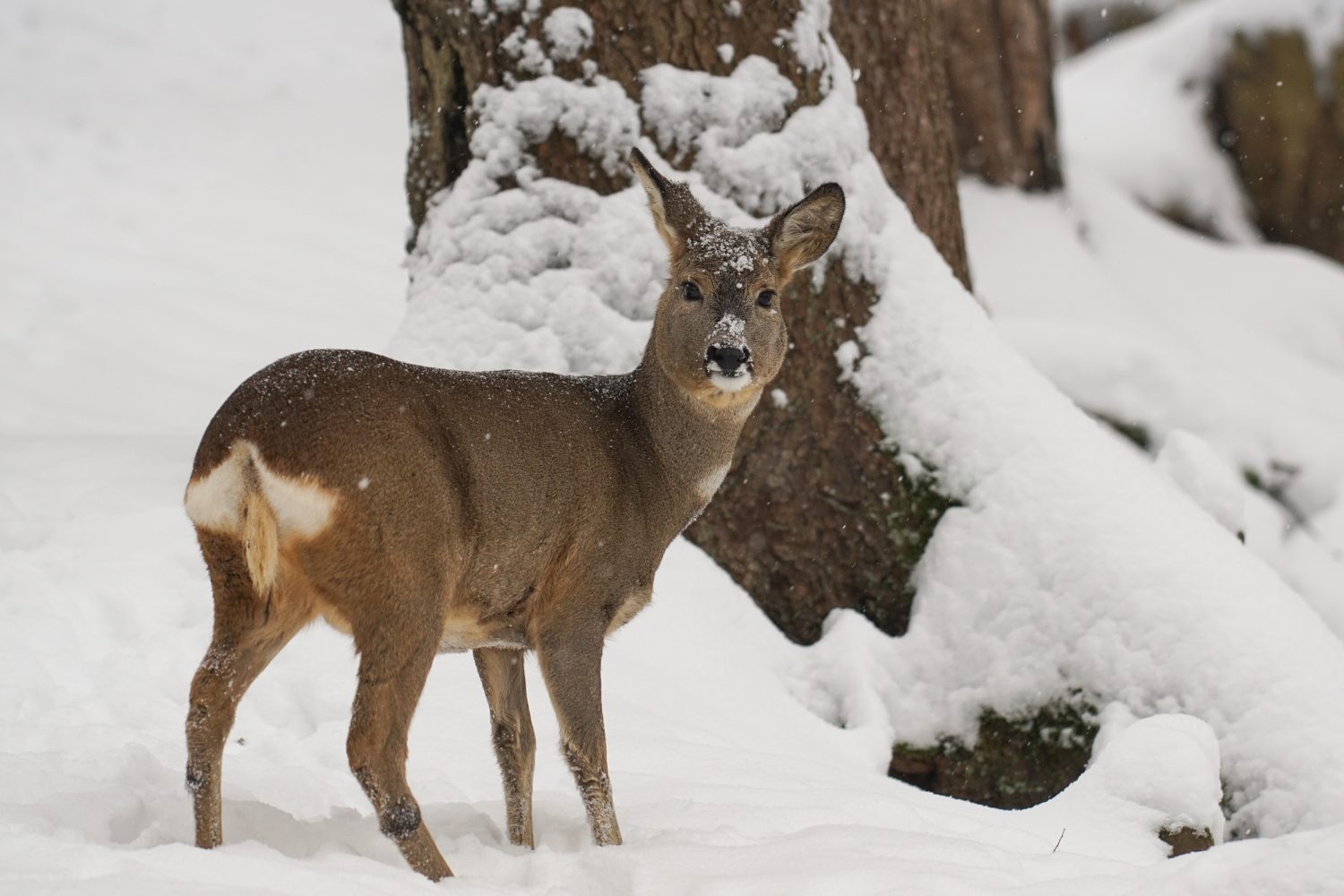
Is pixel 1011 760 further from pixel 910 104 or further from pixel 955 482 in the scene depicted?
pixel 910 104

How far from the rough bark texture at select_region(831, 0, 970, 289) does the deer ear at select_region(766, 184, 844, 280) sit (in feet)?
6.45

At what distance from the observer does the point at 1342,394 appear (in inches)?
396

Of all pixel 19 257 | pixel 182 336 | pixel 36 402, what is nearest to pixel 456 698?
pixel 36 402

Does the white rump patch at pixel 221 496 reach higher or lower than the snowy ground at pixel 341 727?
higher

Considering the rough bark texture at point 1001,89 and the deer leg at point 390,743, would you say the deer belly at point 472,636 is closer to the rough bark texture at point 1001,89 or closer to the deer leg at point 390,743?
the deer leg at point 390,743

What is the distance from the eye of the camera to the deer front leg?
377cm

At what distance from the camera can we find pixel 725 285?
4.18 m

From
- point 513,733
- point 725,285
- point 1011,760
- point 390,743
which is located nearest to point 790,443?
point 1011,760

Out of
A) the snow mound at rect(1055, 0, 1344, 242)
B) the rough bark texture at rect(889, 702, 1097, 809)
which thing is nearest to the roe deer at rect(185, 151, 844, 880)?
the rough bark texture at rect(889, 702, 1097, 809)

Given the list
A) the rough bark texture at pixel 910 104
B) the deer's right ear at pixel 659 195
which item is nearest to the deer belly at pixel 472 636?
the deer's right ear at pixel 659 195

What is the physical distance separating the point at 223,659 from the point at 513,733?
86cm

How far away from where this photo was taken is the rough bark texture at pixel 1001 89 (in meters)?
10.0

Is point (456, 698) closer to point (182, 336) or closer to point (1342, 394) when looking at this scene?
point (182, 336)

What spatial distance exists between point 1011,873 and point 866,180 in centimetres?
325
